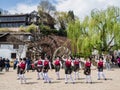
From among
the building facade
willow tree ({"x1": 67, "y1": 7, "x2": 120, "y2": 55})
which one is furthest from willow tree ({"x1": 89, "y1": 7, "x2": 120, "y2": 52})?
the building facade

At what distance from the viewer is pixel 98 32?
40.8 m

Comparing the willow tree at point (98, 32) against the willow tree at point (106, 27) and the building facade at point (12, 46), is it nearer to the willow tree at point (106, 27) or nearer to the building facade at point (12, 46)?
the willow tree at point (106, 27)

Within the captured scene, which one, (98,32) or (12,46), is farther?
(12,46)

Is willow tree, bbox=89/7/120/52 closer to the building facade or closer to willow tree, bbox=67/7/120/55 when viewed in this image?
willow tree, bbox=67/7/120/55

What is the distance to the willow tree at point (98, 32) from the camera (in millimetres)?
40375

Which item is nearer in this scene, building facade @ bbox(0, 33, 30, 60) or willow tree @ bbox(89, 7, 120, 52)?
willow tree @ bbox(89, 7, 120, 52)

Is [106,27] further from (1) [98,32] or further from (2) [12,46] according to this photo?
(2) [12,46]

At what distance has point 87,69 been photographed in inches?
813

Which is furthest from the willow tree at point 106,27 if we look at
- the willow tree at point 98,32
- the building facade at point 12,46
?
the building facade at point 12,46

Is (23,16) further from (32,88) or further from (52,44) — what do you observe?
(32,88)

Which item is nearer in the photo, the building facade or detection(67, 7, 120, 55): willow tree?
detection(67, 7, 120, 55): willow tree

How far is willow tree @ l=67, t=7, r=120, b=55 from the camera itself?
132ft

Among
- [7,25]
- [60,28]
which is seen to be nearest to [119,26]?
[60,28]

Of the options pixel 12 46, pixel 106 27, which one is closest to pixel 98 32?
pixel 106 27
